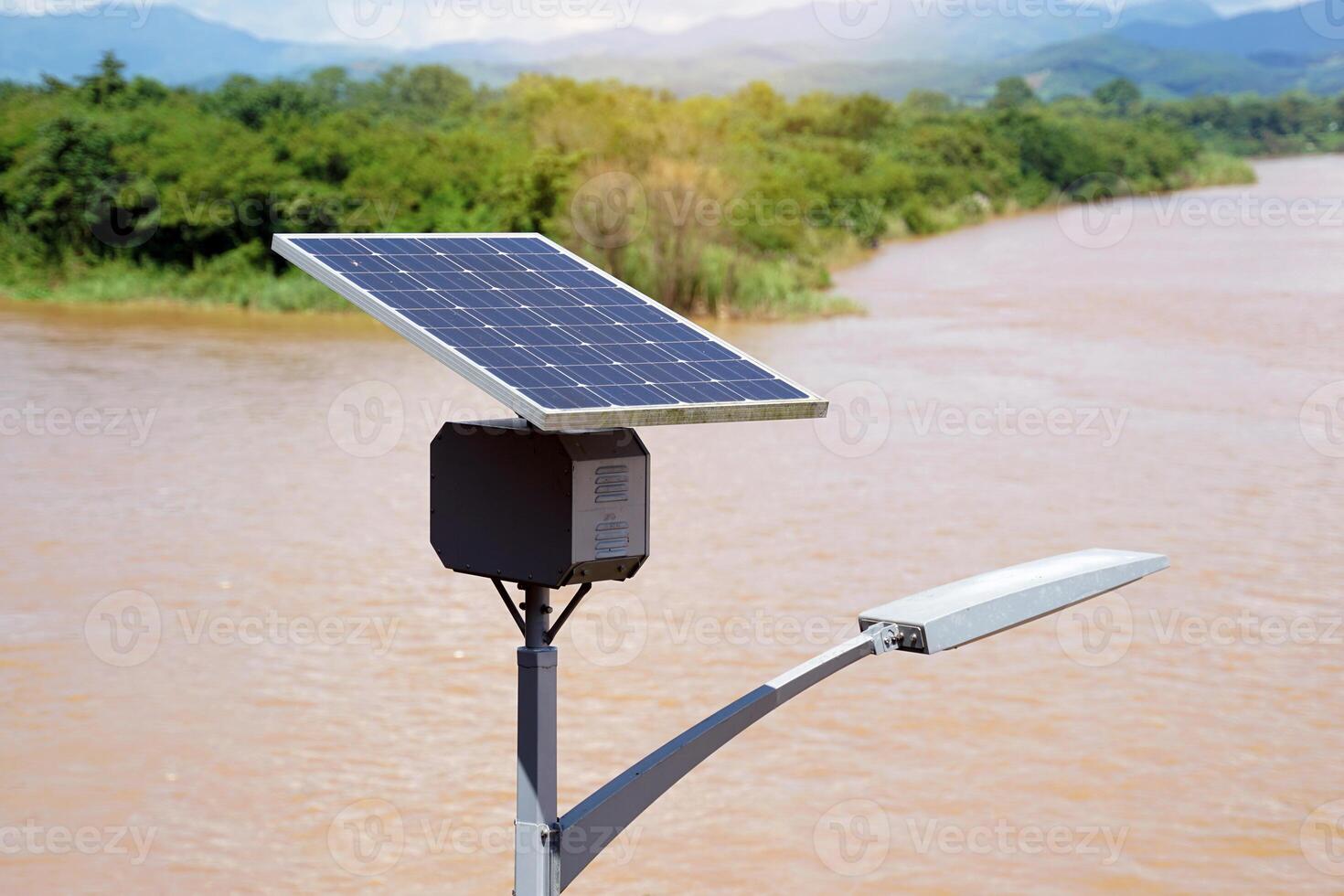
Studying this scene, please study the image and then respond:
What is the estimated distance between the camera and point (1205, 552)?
1419 centimetres

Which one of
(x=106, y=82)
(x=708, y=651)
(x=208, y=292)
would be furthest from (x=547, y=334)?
(x=106, y=82)

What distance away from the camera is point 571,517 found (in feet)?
14.3

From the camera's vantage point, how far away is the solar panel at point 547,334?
14.3ft

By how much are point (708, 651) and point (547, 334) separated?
21.3ft

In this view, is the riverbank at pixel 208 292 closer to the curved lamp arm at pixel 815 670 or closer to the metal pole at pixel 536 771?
the curved lamp arm at pixel 815 670

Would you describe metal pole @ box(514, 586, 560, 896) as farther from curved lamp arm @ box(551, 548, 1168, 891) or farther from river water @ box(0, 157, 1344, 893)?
river water @ box(0, 157, 1344, 893)

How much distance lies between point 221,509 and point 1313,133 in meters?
90.0

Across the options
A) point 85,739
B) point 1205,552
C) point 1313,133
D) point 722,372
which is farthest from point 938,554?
point 1313,133

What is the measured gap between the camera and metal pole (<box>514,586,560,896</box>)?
4.48 metres

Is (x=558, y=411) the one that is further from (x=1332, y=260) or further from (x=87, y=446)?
(x=1332, y=260)

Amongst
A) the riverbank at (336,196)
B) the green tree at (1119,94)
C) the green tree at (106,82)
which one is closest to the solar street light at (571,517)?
the riverbank at (336,196)

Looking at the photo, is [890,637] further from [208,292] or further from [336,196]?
[208,292]

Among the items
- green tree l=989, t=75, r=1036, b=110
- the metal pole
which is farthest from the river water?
green tree l=989, t=75, r=1036, b=110

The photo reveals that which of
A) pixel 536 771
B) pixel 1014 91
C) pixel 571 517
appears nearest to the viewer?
pixel 571 517
